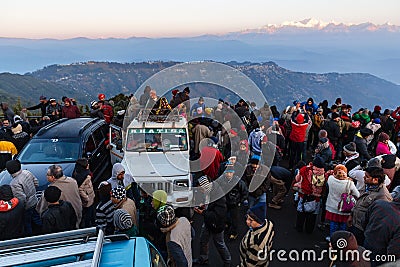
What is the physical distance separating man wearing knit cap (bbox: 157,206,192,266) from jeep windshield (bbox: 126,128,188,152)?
13.4ft

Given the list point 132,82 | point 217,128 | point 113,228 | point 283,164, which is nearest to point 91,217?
point 113,228

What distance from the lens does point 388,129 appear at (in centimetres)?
1122

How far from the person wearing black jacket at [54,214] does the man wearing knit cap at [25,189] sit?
1.15m

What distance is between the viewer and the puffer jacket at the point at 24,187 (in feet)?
19.8

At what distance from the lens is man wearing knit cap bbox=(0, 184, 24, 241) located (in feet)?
16.7

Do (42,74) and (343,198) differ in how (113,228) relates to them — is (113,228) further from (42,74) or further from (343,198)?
(42,74)

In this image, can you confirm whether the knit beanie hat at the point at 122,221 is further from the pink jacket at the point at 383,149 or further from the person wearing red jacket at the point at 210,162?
the pink jacket at the point at 383,149

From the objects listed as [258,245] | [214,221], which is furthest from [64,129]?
[258,245]

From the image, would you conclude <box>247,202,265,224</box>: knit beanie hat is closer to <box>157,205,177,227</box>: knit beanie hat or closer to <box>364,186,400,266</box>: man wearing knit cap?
<box>157,205,177,227</box>: knit beanie hat

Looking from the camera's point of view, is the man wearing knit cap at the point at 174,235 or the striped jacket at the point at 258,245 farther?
the man wearing knit cap at the point at 174,235

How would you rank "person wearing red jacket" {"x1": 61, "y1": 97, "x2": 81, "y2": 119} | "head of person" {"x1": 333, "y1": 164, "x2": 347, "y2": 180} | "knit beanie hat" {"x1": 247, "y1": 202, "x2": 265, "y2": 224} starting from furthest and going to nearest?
"person wearing red jacket" {"x1": 61, "y1": 97, "x2": 81, "y2": 119} < "head of person" {"x1": 333, "y1": 164, "x2": 347, "y2": 180} < "knit beanie hat" {"x1": 247, "y1": 202, "x2": 265, "y2": 224}

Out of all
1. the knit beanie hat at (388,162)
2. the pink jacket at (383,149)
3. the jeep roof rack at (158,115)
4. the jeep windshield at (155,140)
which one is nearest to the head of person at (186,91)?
the jeep roof rack at (158,115)

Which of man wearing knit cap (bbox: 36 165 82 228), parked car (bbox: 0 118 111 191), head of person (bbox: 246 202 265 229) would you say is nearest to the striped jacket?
head of person (bbox: 246 202 265 229)

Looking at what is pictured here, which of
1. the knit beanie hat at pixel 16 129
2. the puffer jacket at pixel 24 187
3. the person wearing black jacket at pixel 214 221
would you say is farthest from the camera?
the knit beanie hat at pixel 16 129
